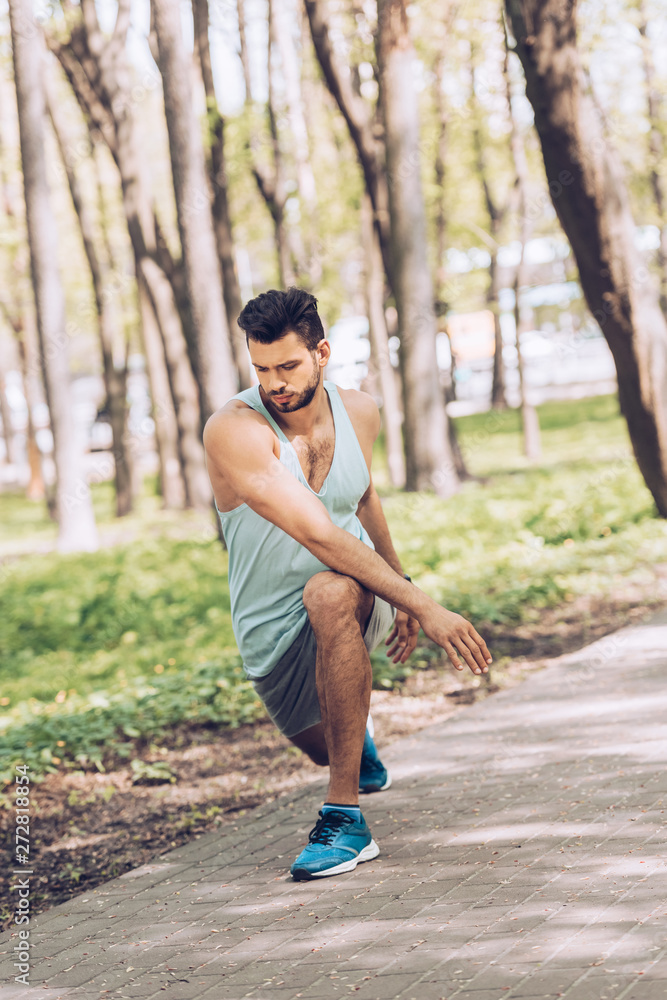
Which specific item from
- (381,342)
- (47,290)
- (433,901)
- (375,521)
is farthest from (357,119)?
(433,901)

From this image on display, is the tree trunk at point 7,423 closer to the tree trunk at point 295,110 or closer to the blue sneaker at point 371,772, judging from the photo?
the tree trunk at point 295,110

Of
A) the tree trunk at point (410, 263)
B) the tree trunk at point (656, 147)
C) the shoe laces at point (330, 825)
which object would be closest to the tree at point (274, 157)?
the tree trunk at point (410, 263)

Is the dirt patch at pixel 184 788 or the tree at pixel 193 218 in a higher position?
the tree at pixel 193 218

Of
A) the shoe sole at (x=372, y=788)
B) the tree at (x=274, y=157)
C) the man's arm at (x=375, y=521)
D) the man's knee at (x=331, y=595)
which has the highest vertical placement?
the tree at (x=274, y=157)

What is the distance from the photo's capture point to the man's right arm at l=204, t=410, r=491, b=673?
3654mm

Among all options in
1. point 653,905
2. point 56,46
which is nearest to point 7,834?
point 653,905

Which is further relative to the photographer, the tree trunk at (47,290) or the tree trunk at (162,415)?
the tree trunk at (162,415)

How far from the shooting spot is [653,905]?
2965 mm

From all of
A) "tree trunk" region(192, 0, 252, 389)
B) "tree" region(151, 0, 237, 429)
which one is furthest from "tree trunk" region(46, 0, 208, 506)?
"tree" region(151, 0, 237, 429)

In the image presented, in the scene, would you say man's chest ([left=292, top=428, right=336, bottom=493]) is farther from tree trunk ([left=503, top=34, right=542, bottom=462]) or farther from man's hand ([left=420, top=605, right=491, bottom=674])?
tree trunk ([left=503, top=34, right=542, bottom=462])

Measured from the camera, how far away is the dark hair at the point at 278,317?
3674 millimetres

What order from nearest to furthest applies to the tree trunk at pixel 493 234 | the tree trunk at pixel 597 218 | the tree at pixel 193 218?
the tree trunk at pixel 597 218
the tree at pixel 193 218
the tree trunk at pixel 493 234

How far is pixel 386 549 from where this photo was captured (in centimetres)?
430

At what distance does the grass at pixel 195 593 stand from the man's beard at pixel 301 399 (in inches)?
104
